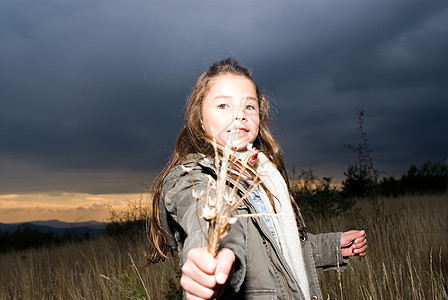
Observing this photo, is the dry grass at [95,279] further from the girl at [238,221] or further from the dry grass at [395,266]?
the dry grass at [395,266]

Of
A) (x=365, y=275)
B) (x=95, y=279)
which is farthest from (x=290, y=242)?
(x=95, y=279)

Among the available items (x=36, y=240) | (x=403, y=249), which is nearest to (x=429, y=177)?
(x=403, y=249)

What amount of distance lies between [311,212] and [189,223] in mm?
6457

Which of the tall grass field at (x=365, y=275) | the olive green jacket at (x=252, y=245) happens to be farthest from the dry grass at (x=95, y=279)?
the olive green jacket at (x=252, y=245)

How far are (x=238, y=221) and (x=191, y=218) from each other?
0.75 ft

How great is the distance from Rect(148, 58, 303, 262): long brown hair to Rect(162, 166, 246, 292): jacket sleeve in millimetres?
229

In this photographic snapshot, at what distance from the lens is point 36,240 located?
38.1 feet

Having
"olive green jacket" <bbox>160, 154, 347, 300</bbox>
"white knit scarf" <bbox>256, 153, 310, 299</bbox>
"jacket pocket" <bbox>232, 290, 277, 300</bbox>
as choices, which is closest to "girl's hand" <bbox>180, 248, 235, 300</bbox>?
"olive green jacket" <bbox>160, 154, 347, 300</bbox>

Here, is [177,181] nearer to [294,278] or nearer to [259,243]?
[259,243]

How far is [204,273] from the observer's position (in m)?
0.77

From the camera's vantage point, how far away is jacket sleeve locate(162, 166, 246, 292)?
3.15ft

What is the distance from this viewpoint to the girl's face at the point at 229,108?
5.89 ft

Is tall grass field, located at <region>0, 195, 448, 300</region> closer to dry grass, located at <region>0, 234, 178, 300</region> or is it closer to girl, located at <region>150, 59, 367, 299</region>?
dry grass, located at <region>0, 234, 178, 300</region>

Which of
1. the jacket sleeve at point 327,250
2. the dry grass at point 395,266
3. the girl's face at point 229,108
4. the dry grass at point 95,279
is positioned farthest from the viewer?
the dry grass at point 95,279
